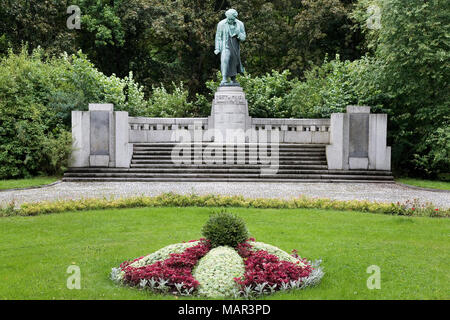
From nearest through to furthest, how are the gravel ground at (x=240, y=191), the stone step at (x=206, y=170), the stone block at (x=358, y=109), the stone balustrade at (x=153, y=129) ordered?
the gravel ground at (x=240, y=191) < the stone step at (x=206, y=170) < the stone block at (x=358, y=109) < the stone balustrade at (x=153, y=129)

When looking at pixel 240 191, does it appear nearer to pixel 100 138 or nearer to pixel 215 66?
pixel 100 138

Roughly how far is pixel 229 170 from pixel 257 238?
9.80 meters

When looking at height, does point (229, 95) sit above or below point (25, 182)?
above

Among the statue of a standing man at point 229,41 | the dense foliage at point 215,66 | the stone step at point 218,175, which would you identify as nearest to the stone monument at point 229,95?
the statue of a standing man at point 229,41

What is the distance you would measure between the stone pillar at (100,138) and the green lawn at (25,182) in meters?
1.33

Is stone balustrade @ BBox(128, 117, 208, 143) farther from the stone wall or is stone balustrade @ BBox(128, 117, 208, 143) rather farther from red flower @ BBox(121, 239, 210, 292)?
red flower @ BBox(121, 239, 210, 292)

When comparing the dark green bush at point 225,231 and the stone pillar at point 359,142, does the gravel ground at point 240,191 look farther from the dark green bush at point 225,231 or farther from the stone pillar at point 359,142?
the dark green bush at point 225,231

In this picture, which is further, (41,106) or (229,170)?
(41,106)

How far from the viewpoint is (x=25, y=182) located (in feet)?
57.9

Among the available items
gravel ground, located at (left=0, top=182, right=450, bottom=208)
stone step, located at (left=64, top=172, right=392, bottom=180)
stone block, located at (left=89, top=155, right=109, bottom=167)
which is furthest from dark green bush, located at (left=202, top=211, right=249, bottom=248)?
stone block, located at (left=89, top=155, right=109, bottom=167)

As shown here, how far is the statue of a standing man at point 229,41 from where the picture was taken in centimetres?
2370

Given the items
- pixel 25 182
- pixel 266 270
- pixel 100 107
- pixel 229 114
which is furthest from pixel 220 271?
pixel 229 114

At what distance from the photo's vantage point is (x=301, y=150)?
20.7 metres

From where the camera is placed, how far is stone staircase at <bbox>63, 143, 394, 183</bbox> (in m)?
18.5
